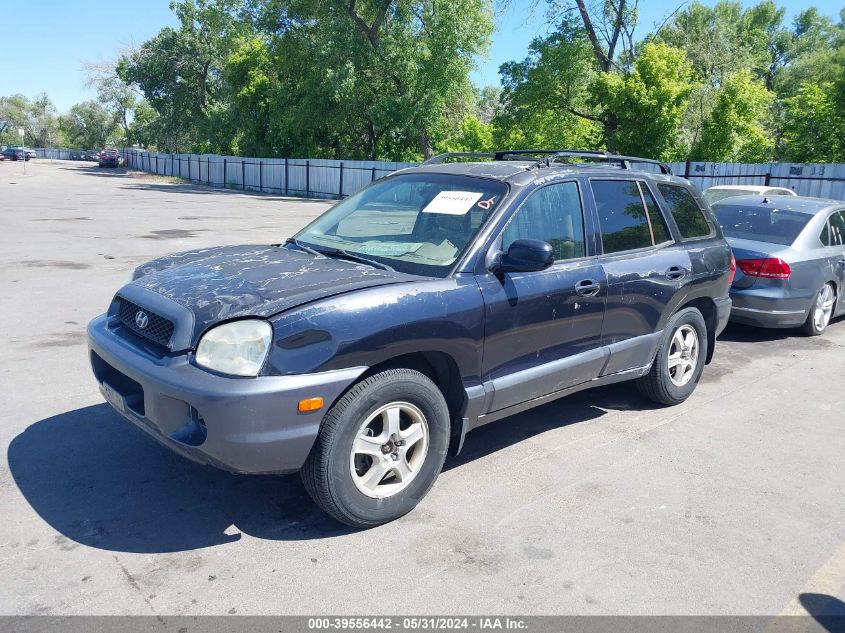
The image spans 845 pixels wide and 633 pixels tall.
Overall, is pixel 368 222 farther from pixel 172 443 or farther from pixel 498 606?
pixel 498 606

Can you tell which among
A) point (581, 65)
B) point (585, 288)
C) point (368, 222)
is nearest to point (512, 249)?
point (585, 288)

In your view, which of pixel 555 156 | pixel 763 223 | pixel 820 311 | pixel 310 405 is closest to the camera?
pixel 310 405

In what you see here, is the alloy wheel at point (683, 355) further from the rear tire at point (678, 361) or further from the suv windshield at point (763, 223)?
the suv windshield at point (763, 223)

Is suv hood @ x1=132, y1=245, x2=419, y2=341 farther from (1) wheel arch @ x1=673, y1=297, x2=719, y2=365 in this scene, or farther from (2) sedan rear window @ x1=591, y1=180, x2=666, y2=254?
(1) wheel arch @ x1=673, y1=297, x2=719, y2=365

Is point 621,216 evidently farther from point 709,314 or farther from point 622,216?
point 709,314

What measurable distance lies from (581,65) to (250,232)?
17945 millimetres

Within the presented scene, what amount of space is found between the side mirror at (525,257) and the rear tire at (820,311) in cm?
564

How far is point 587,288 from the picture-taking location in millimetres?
4551

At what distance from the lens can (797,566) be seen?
137 inches

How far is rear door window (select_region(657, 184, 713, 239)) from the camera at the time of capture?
5.57 m

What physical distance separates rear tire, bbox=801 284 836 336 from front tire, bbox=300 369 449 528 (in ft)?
20.4

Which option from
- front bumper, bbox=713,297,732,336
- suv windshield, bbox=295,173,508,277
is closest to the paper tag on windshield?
suv windshield, bbox=295,173,508,277

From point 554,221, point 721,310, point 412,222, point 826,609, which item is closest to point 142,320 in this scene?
point 412,222

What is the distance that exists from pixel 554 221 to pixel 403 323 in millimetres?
1515
